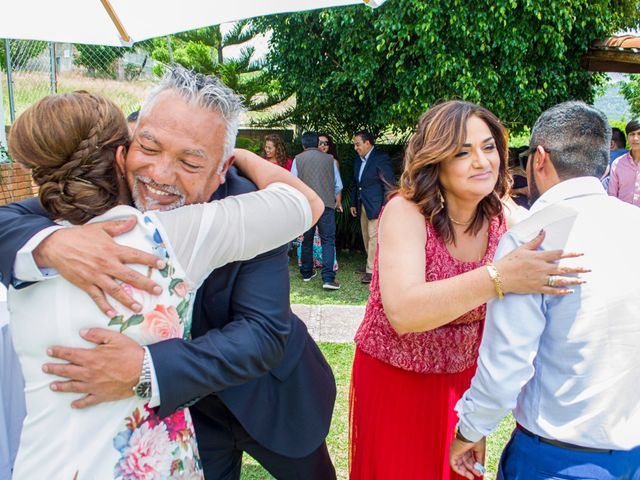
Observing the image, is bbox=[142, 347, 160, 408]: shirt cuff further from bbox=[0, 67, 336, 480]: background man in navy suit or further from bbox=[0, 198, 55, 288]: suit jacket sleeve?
bbox=[0, 198, 55, 288]: suit jacket sleeve

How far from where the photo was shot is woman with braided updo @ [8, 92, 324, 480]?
1249 mm

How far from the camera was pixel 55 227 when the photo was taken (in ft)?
4.51

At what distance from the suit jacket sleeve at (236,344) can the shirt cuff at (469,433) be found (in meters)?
0.66

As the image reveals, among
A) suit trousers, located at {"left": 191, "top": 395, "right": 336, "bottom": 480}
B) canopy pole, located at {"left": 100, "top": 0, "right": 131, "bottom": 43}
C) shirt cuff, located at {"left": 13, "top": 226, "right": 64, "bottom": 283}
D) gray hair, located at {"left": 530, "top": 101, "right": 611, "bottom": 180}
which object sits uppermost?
canopy pole, located at {"left": 100, "top": 0, "right": 131, "bottom": 43}

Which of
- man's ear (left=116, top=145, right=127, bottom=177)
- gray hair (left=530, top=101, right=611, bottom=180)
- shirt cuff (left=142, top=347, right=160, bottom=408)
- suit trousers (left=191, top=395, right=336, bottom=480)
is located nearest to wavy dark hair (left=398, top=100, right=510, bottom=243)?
gray hair (left=530, top=101, right=611, bottom=180)

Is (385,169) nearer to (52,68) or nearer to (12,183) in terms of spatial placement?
(12,183)

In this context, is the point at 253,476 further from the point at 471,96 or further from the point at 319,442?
the point at 471,96

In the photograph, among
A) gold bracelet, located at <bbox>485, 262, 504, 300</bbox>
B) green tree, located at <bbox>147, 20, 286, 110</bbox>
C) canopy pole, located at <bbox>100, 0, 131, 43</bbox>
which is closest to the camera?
gold bracelet, located at <bbox>485, 262, 504, 300</bbox>

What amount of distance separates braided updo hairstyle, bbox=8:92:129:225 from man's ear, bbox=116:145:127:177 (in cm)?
2

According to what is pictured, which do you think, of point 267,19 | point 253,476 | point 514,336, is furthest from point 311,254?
point 514,336

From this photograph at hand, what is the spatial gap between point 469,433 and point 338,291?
6115mm

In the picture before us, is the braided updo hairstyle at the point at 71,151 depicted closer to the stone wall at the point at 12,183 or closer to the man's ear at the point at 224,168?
the man's ear at the point at 224,168

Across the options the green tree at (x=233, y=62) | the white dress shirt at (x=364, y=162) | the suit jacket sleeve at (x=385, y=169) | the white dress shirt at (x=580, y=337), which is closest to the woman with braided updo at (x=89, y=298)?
the white dress shirt at (x=580, y=337)

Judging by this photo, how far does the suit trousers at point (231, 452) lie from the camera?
77.7 inches
